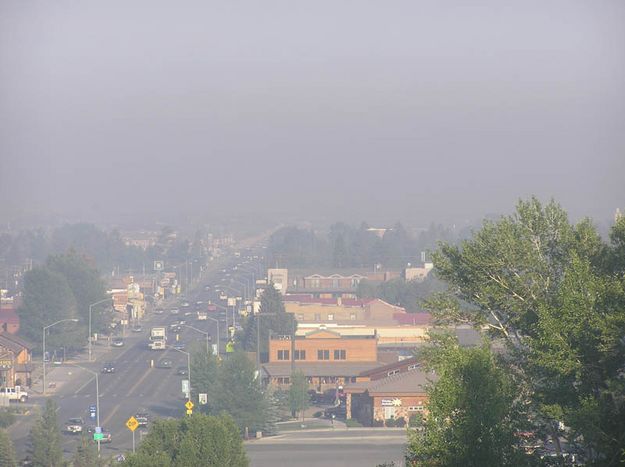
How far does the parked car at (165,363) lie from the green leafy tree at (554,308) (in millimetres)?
42422

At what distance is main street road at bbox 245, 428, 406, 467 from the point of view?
36656 millimetres

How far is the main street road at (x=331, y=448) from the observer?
3666 cm

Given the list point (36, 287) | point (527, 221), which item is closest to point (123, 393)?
point (36, 287)

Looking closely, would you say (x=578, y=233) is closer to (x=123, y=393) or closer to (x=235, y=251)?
(x=123, y=393)

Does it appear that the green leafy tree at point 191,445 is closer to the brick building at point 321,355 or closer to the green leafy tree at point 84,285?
the brick building at point 321,355

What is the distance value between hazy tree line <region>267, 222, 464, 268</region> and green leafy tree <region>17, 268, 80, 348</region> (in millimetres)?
40097

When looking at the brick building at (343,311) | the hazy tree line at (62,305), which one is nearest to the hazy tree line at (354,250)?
the brick building at (343,311)

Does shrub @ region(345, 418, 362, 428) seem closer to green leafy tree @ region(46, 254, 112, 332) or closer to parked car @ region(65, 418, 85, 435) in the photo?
parked car @ region(65, 418, 85, 435)

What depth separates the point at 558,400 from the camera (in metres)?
16.9

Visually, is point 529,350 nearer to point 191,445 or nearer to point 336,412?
point 191,445

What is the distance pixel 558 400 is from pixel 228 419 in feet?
45.3

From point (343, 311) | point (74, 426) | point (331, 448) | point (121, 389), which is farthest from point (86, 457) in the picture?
point (343, 311)

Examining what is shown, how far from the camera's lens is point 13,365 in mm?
57188

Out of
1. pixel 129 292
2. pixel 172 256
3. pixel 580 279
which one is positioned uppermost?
pixel 172 256
